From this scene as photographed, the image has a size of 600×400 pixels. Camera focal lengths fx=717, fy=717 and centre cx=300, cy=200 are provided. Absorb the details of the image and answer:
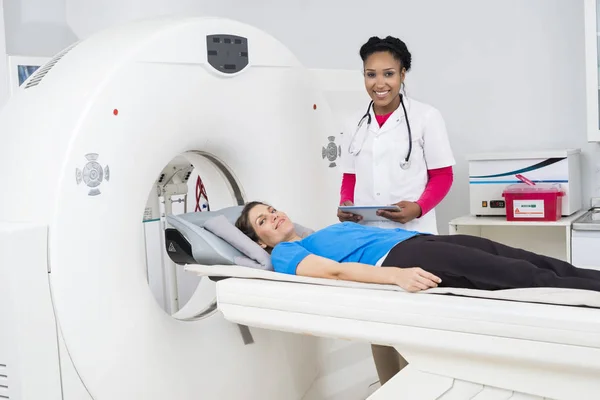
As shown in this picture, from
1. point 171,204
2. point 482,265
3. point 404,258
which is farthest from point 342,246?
point 171,204

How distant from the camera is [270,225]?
6.75 feet

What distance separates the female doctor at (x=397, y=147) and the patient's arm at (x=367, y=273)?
0.43m

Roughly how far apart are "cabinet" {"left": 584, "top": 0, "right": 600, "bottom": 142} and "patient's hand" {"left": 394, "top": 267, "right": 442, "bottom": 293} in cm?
151

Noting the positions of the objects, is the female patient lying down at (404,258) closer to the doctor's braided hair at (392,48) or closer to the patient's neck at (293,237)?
the patient's neck at (293,237)

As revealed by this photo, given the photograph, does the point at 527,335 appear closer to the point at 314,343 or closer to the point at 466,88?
the point at 314,343

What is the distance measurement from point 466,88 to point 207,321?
179cm

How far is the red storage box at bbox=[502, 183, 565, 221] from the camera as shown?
2740 mm

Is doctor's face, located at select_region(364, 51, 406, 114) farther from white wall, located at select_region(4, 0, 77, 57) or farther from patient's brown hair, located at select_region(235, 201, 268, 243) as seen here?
white wall, located at select_region(4, 0, 77, 57)

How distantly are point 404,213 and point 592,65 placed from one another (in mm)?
1169

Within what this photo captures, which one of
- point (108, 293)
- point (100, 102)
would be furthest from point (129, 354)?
point (100, 102)

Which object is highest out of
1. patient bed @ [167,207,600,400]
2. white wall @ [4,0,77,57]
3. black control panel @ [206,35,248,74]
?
white wall @ [4,0,77,57]

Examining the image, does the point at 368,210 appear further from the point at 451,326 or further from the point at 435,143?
the point at 451,326

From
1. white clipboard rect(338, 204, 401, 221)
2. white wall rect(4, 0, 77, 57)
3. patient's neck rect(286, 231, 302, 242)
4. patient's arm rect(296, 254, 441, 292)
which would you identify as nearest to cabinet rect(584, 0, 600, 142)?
white clipboard rect(338, 204, 401, 221)

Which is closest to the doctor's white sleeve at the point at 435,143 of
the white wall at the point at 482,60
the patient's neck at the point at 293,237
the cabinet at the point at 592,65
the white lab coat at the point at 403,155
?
the white lab coat at the point at 403,155
